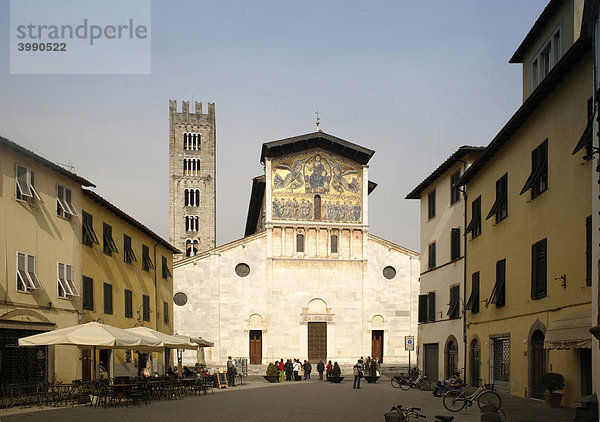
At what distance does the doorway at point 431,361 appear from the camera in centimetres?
3391

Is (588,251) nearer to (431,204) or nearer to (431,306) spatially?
(431,306)

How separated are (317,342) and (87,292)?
27.6 m

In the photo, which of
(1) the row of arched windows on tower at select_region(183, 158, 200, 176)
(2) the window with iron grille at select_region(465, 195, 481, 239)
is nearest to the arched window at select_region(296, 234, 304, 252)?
(2) the window with iron grille at select_region(465, 195, 481, 239)

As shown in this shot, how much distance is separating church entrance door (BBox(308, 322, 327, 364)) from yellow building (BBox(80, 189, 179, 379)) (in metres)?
14.8

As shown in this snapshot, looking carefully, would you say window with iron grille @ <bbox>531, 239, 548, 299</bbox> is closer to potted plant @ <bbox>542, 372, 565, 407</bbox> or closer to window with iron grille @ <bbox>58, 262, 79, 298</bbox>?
potted plant @ <bbox>542, 372, 565, 407</bbox>

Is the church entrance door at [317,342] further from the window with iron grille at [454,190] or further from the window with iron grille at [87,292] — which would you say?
the window with iron grille at [87,292]

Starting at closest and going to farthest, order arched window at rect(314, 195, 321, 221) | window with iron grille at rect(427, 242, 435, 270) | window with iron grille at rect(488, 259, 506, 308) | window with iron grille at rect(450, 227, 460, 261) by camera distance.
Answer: window with iron grille at rect(488, 259, 506, 308) → window with iron grille at rect(450, 227, 460, 261) → window with iron grille at rect(427, 242, 435, 270) → arched window at rect(314, 195, 321, 221)

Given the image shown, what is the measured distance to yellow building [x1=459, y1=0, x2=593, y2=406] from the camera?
16797 millimetres

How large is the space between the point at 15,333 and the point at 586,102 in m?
17.6

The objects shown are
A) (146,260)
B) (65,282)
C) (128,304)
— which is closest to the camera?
(65,282)

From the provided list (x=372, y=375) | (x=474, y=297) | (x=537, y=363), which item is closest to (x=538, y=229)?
(x=537, y=363)

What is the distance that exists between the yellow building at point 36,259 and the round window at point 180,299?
24867 mm

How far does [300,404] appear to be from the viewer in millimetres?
21219

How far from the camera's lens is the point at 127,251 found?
105 feet
